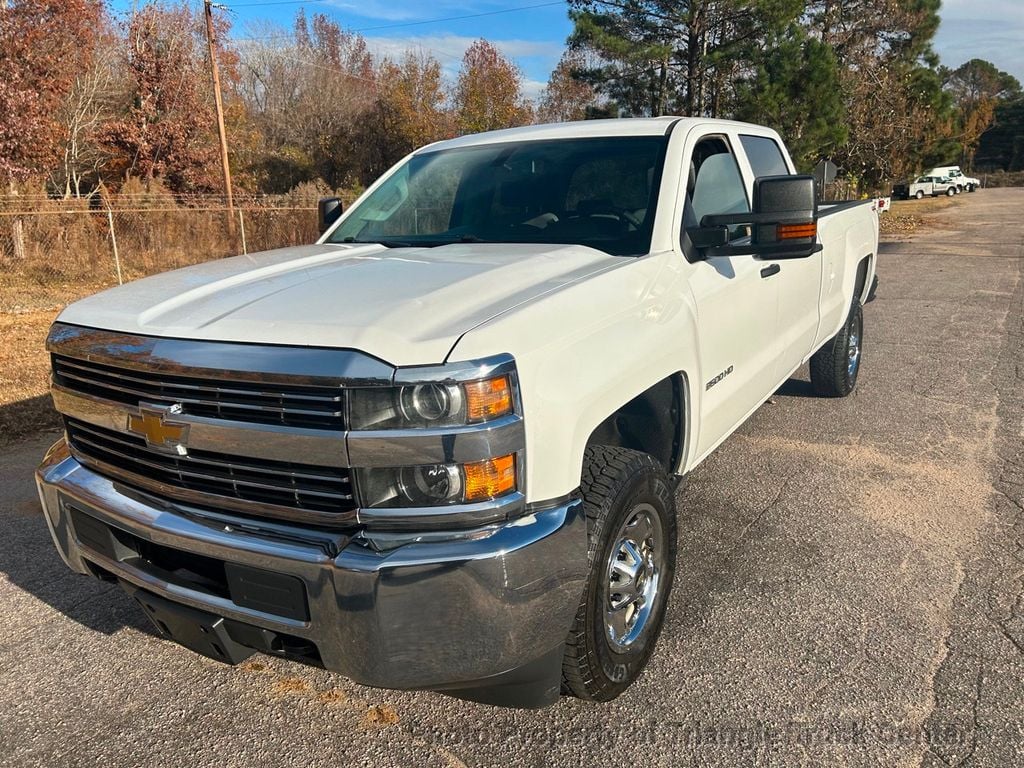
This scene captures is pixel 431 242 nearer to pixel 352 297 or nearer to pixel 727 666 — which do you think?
pixel 352 297

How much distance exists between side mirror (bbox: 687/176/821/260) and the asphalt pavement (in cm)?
140

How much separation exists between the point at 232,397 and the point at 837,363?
486cm

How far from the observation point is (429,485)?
82.7 inches

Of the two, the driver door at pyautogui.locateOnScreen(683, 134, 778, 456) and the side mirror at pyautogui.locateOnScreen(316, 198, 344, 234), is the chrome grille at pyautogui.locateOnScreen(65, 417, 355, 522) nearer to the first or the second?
the driver door at pyautogui.locateOnScreen(683, 134, 778, 456)

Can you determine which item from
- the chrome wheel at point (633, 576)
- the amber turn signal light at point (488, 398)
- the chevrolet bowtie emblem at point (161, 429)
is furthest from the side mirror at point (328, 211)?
the amber turn signal light at point (488, 398)

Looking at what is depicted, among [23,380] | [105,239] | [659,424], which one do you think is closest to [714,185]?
[659,424]

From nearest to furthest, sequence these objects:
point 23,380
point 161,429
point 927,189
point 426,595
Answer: point 426,595, point 161,429, point 23,380, point 927,189

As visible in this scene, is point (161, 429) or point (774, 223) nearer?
point (161, 429)

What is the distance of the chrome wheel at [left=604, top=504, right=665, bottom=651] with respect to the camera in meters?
2.65

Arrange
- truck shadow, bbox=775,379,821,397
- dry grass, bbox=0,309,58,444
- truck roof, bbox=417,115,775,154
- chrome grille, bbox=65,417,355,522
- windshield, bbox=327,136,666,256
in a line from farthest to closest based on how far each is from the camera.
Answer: truck shadow, bbox=775,379,821,397 → dry grass, bbox=0,309,58,444 → truck roof, bbox=417,115,775,154 → windshield, bbox=327,136,666,256 → chrome grille, bbox=65,417,355,522

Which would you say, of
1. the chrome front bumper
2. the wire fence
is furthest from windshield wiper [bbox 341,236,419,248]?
the wire fence

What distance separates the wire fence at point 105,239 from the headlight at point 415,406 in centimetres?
1081

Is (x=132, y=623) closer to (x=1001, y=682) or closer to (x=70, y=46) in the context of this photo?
(x=1001, y=682)

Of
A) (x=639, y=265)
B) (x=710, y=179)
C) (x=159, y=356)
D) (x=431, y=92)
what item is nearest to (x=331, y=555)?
(x=159, y=356)
